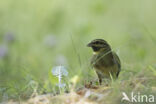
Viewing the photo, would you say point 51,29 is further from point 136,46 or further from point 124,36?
point 136,46

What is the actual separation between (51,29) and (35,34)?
48cm

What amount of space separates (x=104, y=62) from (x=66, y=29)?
21.2ft

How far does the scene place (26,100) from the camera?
5453 mm

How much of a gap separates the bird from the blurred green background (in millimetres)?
2587

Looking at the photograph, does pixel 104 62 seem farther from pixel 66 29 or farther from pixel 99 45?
pixel 66 29

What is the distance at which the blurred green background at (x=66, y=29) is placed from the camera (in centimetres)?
1005

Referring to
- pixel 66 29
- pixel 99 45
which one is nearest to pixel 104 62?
pixel 99 45

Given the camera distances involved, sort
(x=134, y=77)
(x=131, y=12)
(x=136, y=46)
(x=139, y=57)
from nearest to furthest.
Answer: (x=134, y=77) < (x=139, y=57) < (x=136, y=46) < (x=131, y=12)

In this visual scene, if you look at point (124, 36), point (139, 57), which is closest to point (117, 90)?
point (139, 57)

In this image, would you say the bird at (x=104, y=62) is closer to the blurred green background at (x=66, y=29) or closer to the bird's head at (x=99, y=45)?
the bird's head at (x=99, y=45)

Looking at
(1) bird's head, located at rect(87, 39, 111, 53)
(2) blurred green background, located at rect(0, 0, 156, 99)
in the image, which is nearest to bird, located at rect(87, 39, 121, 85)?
(1) bird's head, located at rect(87, 39, 111, 53)

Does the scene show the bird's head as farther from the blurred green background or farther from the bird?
the blurred green background

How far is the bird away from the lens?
6.30 m

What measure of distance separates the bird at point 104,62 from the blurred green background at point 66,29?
2587 mm
